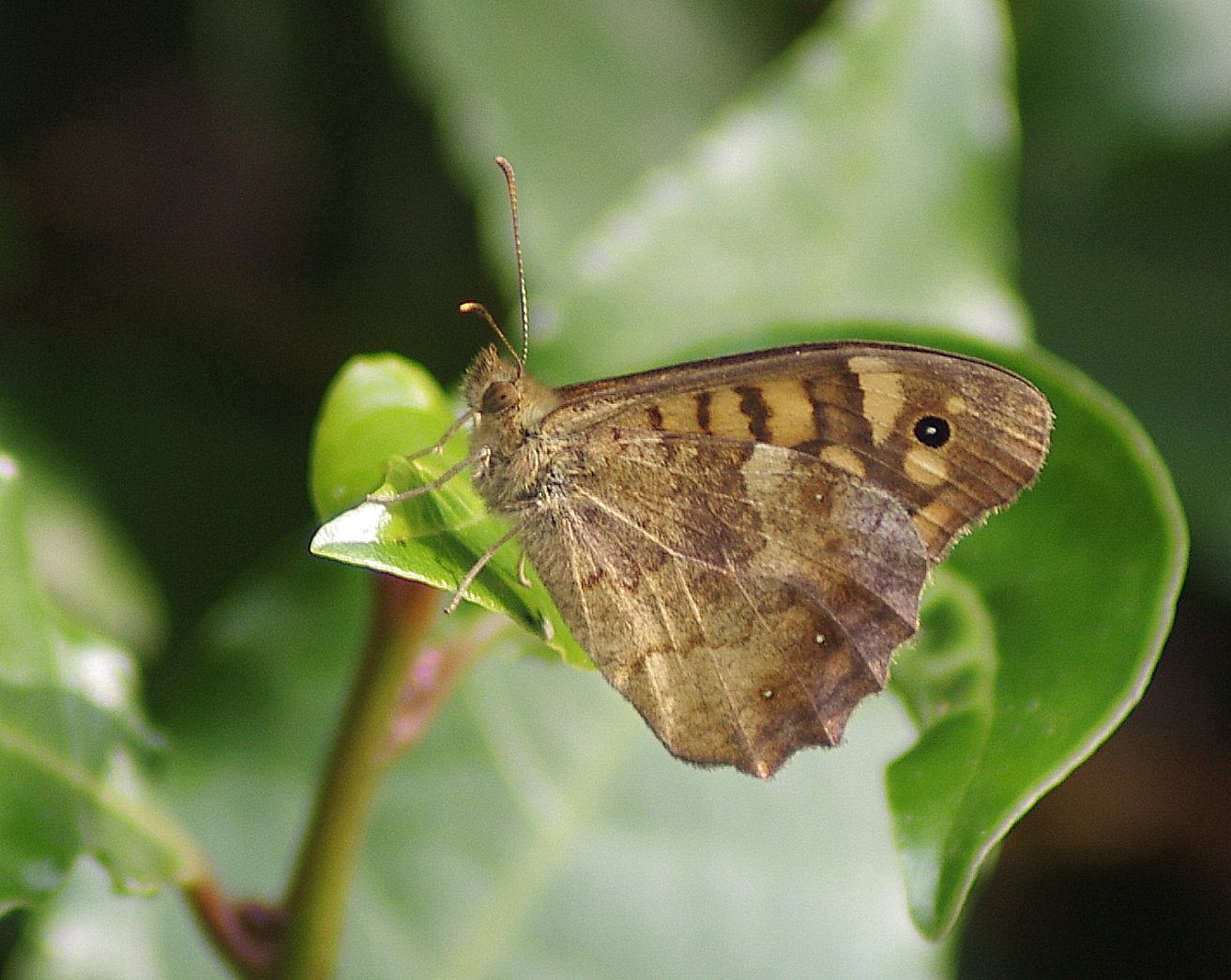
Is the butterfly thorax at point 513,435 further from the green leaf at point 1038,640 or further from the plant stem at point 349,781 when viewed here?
the green leaf at point 1038,640

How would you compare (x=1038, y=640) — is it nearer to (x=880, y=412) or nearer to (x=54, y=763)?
(x=880, y=412)

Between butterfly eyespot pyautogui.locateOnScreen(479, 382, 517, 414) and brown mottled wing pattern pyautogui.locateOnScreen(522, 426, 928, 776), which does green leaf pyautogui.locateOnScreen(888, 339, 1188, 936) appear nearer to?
brown mottled wing pattern pyautogui.locateOnScreen(522, 426, 928, 776)

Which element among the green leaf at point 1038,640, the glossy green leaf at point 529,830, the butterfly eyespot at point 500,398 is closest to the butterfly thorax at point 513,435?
the butterfly eyespot at point 500,398

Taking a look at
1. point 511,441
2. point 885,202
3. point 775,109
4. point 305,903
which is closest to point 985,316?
point 885,202

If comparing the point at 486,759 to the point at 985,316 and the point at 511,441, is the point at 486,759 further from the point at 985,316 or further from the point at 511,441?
the point at 985,316

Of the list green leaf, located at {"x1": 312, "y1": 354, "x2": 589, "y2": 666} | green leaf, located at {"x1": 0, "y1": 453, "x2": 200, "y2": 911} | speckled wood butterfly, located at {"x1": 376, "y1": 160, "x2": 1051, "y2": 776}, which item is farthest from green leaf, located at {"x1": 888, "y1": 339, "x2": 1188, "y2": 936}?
green leaf, located at {"x1": 0, "y1": 453, "x2": 200, "y2": 911}

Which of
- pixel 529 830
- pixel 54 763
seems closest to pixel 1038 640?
pixel 529 830
